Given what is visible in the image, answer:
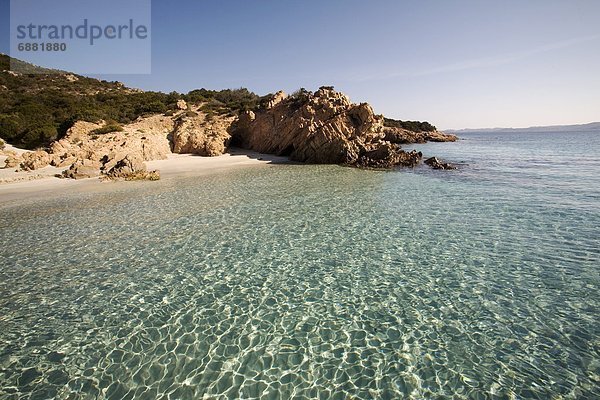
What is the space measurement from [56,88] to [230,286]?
60.2 m

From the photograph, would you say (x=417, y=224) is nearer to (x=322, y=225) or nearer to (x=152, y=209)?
(x=322, y=225)

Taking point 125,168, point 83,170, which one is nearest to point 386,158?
point 125,168

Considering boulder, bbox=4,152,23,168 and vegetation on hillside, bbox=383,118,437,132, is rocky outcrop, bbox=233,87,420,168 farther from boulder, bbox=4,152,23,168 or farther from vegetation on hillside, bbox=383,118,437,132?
vegetation on hillside, bbox=383,118,437,132

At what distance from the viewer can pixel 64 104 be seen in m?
40.9

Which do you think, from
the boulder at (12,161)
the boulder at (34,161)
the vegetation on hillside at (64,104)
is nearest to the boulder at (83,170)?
the boulder at (34,161)

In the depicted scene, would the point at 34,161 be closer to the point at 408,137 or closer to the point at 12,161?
the point at 12,161

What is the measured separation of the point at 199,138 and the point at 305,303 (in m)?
31.3

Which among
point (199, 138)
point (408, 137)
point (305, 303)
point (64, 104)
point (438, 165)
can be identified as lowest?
point (305, 303)

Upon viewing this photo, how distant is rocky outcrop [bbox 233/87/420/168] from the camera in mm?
29578

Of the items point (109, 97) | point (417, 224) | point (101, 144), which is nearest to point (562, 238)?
point (417, 224)

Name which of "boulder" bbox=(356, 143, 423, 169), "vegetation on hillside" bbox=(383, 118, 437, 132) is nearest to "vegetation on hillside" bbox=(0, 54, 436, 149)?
"boulder" bbox=(356, 143, 423, 169)

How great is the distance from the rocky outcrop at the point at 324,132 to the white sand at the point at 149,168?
238 cm

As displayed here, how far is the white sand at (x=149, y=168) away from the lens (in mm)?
19487

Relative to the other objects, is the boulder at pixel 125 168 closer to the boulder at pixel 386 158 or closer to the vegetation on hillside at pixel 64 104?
the vegetation on hillside at pixel 64 104
